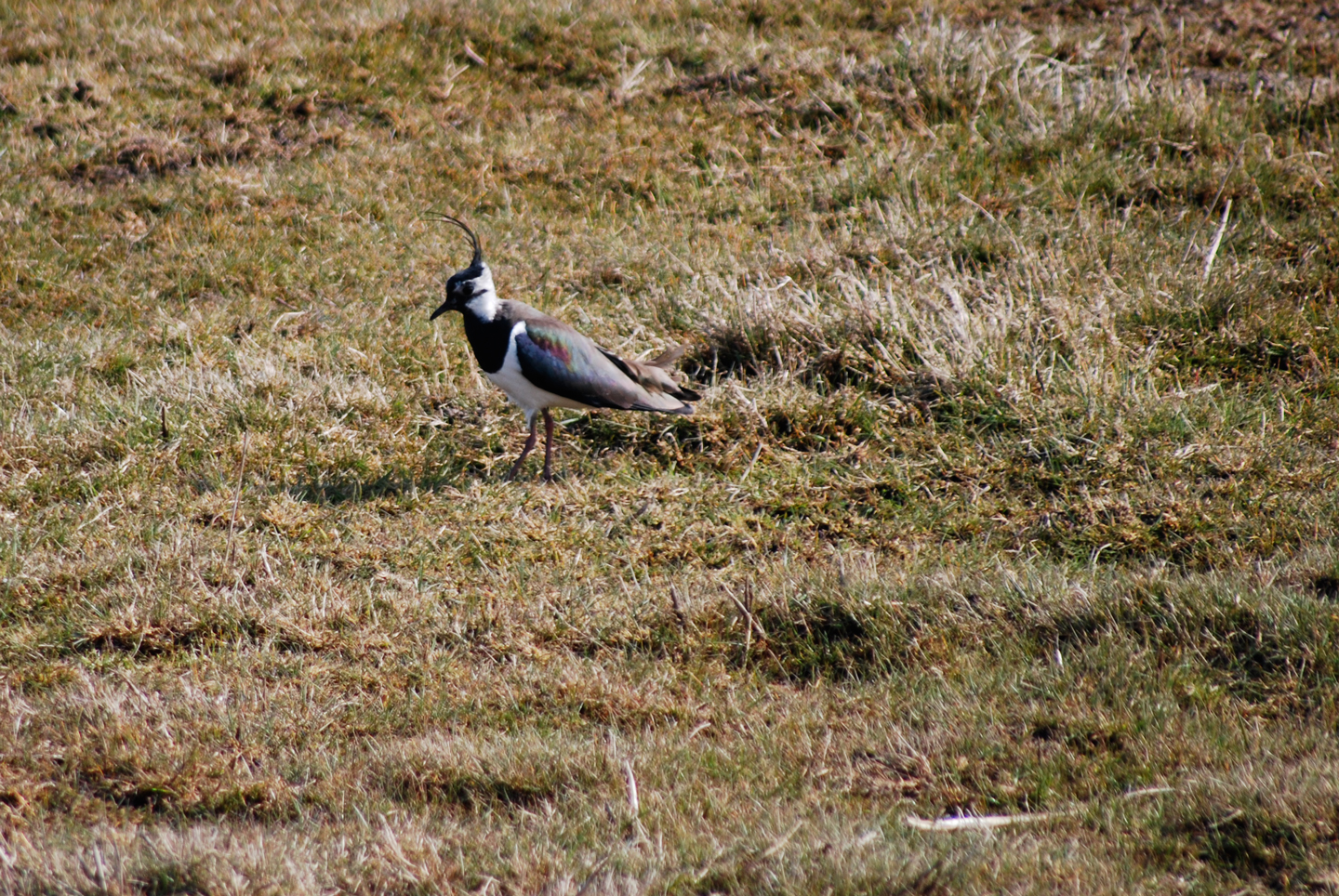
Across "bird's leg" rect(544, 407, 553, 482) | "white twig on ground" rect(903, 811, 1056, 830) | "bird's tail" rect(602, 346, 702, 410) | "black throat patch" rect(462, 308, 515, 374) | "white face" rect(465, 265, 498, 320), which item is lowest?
"white twig on ground" rect(903, 811, 1056, 830)

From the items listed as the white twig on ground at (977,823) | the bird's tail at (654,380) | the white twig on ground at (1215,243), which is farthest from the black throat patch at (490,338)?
the white twig on ground at (1215,243)


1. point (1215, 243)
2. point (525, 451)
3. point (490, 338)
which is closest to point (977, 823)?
point (525, 451)

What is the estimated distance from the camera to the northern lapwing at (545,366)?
18.5 feet

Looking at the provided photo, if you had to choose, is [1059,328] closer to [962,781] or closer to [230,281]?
[962,781]

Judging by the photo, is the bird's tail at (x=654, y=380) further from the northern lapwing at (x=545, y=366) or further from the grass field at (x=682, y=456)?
the grass field at (x=682, y=456)

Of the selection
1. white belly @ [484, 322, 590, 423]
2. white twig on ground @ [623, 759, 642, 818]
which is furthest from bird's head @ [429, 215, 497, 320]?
white twig on ground @ [623, 759, 642, 818]

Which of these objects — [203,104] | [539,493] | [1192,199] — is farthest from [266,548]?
[1192,199]

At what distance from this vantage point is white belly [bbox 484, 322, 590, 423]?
5.68 meters

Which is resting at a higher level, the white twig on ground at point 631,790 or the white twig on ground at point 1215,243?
the white twig on ground at point 1215,243

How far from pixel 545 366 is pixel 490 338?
34cm

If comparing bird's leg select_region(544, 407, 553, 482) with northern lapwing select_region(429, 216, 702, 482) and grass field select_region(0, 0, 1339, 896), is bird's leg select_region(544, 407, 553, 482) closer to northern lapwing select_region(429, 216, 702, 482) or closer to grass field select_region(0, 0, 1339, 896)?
northern lapwing select_region(429, 216, 702, 482)

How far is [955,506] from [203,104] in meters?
6.36

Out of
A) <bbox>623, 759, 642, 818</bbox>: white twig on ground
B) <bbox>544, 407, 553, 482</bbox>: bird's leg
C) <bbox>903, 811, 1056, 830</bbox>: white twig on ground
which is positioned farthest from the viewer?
<bbox>544, 407, 553, 482</bbox>: bird's leg

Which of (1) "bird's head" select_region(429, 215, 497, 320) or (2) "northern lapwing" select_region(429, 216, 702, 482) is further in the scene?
(1) "bird's head" select_region(429, 215, 497, 320)
